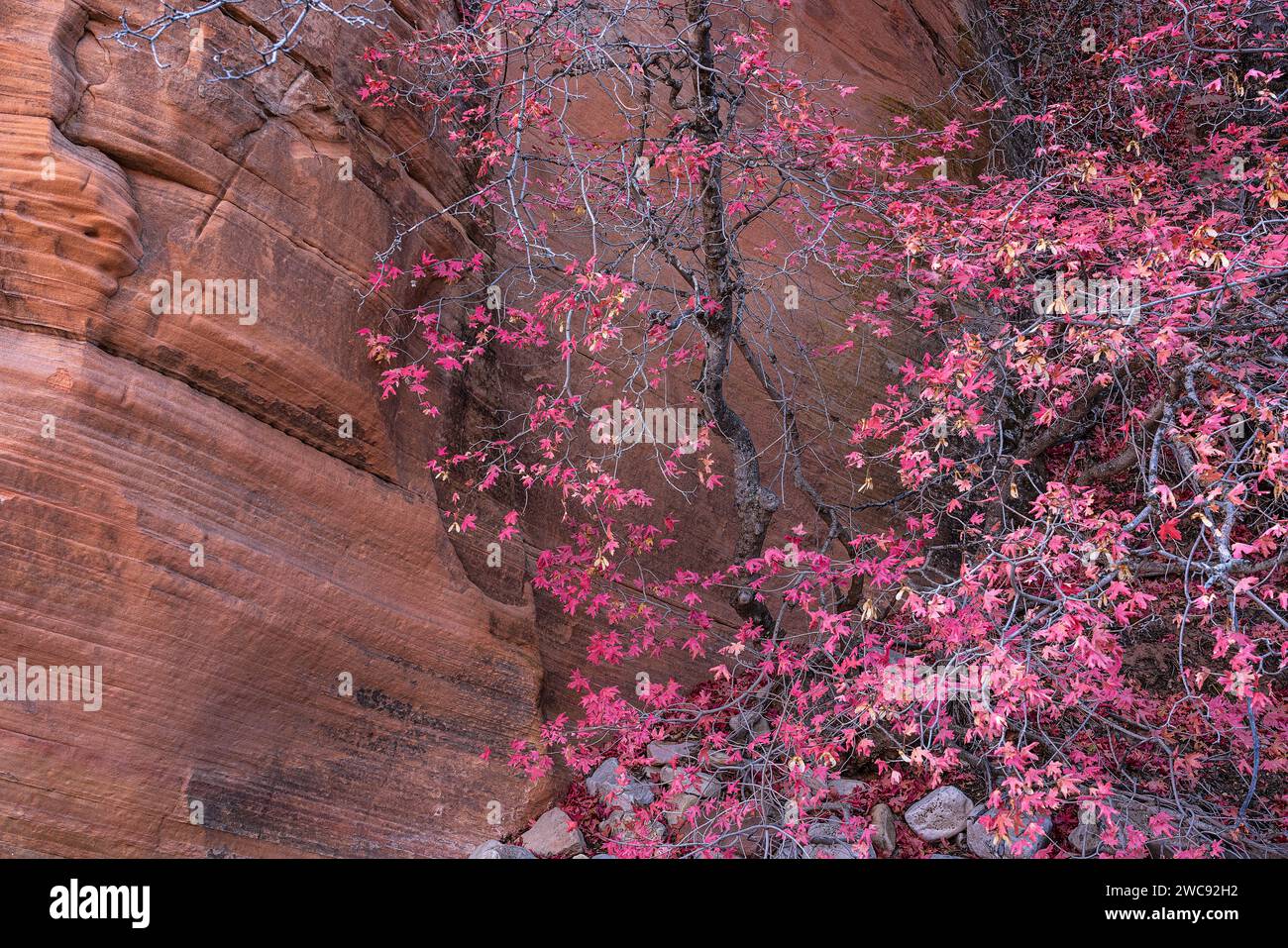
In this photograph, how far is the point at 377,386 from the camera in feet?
17.8

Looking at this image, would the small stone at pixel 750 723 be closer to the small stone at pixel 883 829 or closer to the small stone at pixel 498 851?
the small stone at pixel 883 829

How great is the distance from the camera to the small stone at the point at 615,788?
540 centimetres

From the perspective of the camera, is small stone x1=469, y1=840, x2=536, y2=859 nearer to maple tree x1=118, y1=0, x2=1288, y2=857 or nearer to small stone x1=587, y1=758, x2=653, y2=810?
maple tree x1=118, y1=0, x2=1288, y2=857

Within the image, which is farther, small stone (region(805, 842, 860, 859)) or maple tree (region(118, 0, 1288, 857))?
small stone (region(805, 842, 860, 859))

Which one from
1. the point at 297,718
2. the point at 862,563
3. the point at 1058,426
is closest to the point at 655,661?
the point at 862,563

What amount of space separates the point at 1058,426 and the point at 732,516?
2412mm

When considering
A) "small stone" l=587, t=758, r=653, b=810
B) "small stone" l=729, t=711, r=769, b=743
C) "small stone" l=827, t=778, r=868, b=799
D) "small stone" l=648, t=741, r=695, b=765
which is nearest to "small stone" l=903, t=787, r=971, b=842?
"small stone" l=827, t=778, r=868, b=799

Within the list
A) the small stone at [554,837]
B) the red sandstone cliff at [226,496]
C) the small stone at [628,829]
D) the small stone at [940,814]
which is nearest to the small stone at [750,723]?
the small stone at [628,829]

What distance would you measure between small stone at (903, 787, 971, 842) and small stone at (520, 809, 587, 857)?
1987 millimetres

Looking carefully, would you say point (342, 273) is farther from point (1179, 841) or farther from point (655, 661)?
point (1179, 841)

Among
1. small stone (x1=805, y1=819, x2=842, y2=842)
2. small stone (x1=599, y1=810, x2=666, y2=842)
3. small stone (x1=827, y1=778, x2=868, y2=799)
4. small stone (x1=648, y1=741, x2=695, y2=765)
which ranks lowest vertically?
small stone (x1=805, y1=819, x2=842, y2=842)

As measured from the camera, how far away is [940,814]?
542 centimetres

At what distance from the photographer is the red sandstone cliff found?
14.1 feet

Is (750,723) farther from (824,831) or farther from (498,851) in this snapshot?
(498,851)
